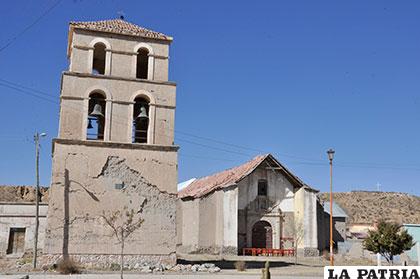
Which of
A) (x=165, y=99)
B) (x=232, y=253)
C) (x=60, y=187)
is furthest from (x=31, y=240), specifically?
(x=232, y=253)

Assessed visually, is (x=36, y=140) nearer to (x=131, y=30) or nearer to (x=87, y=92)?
(x=87, y=92)

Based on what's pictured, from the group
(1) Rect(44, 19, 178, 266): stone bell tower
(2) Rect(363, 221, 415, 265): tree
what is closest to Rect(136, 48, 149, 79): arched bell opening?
(1) Rect(44, 19, 178, 266): stone bell tower

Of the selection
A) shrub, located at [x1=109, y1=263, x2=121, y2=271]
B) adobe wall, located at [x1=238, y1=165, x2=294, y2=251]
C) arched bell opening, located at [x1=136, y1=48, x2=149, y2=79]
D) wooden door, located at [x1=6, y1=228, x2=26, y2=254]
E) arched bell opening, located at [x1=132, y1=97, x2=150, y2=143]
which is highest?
arched bell opening, located at [x1=136, y1=48, x2=149, y2=79]

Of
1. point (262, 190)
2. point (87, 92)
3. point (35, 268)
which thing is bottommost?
point (35, 268)

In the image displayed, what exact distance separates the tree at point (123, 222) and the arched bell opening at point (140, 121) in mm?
3716

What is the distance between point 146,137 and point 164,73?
3461 mm

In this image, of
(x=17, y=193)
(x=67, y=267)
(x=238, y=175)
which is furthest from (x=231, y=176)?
(x=17, y=193)

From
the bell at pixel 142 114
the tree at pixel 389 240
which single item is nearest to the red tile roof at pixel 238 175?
the tree at pixel 389 240

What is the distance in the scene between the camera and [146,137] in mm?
26875

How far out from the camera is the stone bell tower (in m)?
24.8

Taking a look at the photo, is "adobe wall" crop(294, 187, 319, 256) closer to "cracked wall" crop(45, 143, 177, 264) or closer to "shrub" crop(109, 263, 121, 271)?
"cracked wall" crop(45, 143, 177, 264)

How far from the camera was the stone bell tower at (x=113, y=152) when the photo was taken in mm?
24797

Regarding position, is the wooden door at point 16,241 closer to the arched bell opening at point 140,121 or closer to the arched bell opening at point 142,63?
the arched bell opening at point 140,121

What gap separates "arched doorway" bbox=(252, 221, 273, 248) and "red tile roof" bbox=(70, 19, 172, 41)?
1956 cm
